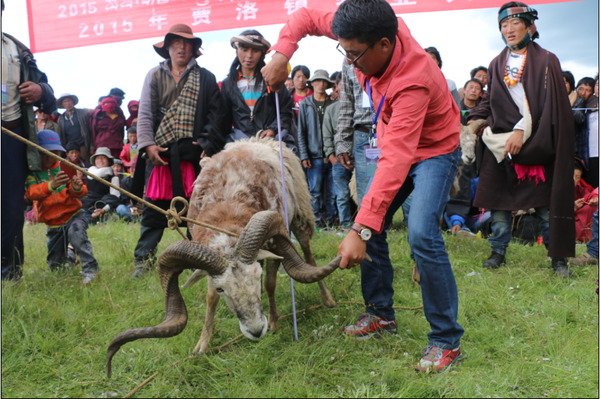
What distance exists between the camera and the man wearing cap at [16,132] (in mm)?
4402

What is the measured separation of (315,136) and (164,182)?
3910 mm

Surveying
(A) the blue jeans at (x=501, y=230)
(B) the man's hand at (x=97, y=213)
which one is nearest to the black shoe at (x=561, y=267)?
(A) the blue jeans at (x=501, y=230)

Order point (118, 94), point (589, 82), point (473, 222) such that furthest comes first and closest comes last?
point (118, 94) → point (473, 222) → point (589, 82)

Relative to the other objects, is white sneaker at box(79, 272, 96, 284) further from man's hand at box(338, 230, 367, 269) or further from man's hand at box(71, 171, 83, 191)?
man's hand at box(338, 230, 367, 269)

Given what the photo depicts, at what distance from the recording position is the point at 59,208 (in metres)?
5.13

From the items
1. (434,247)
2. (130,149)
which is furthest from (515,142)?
(130,149)

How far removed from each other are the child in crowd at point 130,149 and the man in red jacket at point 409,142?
8.39 meters

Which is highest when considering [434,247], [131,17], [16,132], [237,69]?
[131,17]

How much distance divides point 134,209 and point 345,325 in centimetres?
780

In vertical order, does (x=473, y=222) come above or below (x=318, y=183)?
below

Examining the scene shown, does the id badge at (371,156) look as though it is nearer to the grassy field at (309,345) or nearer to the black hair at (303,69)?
the grassy field at (309,345)

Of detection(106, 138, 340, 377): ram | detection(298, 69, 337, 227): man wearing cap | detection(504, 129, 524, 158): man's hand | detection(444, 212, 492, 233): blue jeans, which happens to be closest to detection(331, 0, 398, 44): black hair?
detection(106, 138, 340, 377): ram

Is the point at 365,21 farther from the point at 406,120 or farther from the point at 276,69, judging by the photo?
the point at 276,69

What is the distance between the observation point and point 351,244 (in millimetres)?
2510
